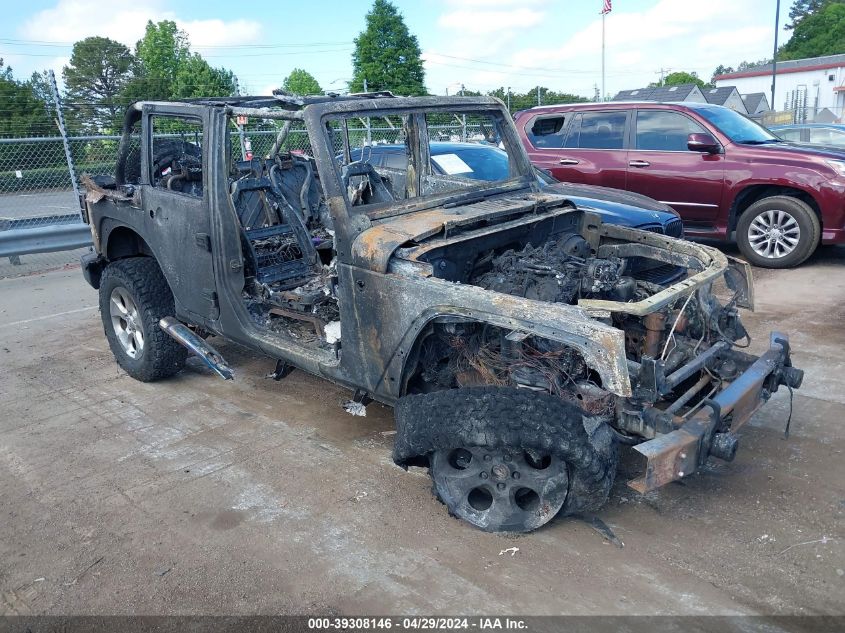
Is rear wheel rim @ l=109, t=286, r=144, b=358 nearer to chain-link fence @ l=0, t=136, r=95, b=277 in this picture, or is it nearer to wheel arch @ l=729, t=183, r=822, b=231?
chain-link fence @ l=0, t=136, r=95, b=277

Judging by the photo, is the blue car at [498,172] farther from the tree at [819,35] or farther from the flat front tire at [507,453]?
the tree at [819,35]

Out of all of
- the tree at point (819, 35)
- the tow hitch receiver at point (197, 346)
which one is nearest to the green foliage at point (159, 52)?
the tow hitch receiver at point (197, 346)

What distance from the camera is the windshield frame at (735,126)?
27.0ft

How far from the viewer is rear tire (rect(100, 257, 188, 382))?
4.99 meters

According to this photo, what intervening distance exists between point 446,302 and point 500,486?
887 mm

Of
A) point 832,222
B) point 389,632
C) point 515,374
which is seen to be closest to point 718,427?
point 515,374

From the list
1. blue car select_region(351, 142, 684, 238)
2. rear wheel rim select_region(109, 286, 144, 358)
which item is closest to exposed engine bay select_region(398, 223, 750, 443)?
blue car select_region(351, 142, 684, 238)

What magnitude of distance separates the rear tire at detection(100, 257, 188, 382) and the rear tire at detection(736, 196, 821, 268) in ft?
21.4

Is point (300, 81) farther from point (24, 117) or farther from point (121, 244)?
point (121, 244)

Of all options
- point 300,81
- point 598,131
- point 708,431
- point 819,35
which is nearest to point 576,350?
point 708,431

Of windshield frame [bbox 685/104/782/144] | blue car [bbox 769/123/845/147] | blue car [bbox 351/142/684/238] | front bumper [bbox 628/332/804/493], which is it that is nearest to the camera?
front bumper [bbox 628/332/804/493]

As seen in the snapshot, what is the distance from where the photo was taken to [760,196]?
26.8 ft

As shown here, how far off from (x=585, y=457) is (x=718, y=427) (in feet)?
2.22

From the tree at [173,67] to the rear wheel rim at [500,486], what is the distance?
27.3m
